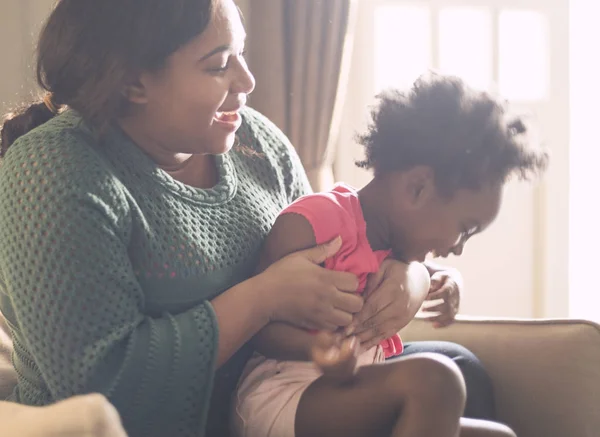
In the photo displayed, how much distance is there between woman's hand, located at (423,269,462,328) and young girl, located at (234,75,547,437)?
0.12 meters

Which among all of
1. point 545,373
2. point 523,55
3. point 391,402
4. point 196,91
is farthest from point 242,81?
point 523,55

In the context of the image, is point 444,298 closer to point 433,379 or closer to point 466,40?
point 433,379

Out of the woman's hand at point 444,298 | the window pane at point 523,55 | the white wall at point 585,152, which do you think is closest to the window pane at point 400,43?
the window pane at point 523,55

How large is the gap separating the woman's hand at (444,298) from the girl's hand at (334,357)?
1.37ft

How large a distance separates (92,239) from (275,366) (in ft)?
1.20

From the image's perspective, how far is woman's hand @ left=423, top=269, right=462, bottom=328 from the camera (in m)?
1.49

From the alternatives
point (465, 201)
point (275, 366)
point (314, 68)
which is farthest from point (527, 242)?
point (275, 366)

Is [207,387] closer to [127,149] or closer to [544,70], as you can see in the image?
[127,149]

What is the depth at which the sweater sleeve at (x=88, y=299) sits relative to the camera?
110 cm

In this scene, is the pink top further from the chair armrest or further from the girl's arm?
the chair armrest

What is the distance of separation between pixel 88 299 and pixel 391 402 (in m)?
0.46

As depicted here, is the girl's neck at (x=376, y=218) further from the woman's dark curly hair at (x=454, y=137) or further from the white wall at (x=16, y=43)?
the white wall at (x=16, y=43)

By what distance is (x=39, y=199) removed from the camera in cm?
113

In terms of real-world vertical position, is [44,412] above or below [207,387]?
above
